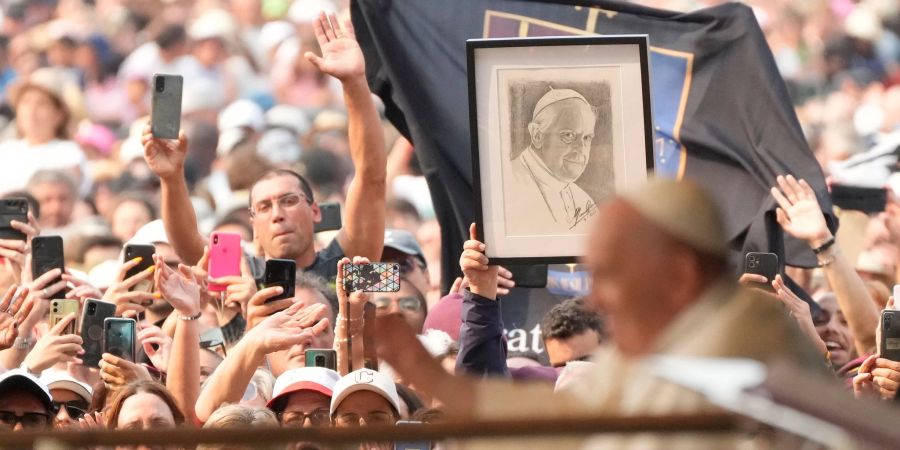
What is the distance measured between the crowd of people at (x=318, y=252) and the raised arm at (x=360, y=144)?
10mm

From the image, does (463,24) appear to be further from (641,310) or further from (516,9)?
(641,310)

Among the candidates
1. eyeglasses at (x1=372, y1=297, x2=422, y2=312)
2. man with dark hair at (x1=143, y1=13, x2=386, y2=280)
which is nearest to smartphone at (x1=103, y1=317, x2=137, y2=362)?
man with dark hair at (x1=143, y1=13, x2=386, y2=280)

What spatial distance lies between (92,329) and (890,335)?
301 centimetres

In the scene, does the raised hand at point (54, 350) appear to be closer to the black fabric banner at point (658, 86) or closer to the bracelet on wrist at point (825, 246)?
the black fabric banner at point (658, 86)

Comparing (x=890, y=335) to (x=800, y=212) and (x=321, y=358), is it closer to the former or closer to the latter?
(x=800, y=212)

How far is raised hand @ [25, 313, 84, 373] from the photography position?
7.27 m

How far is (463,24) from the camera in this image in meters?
9.46

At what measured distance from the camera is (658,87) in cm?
946

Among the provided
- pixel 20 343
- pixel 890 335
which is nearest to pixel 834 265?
pixel 890 335

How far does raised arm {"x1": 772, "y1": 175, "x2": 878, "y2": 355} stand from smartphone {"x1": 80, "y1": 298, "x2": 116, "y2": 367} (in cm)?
295

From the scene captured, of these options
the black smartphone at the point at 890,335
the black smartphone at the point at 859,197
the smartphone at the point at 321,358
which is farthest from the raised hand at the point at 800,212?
the smartphone at the point at 321,358

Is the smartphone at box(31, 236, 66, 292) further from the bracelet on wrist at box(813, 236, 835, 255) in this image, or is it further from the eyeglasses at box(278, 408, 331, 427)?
the bracelet on wrist at box(813, 236, 835, 255)

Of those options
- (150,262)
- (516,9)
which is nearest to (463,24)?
(516,9)

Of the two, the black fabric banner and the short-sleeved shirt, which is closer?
the short-sleeved shirt
